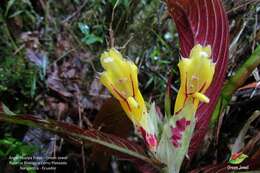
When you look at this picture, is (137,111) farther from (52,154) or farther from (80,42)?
(80,42)

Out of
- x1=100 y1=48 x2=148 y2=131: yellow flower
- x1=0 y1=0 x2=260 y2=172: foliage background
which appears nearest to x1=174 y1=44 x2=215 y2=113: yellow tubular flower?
x1=100 y1=48 x2=148 y2=131: yellow flower

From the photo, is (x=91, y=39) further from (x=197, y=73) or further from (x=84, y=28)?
(x=197, y=73)

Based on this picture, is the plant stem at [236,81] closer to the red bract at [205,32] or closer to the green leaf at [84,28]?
the red bract at [205,32]

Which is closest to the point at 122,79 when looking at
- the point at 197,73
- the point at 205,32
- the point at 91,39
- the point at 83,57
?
the point at 197,73

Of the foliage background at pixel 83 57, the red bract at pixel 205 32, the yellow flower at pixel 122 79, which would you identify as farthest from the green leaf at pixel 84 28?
the yellow flower at pixel 122 79

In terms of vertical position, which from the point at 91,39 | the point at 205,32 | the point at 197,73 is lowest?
the point at 197,73

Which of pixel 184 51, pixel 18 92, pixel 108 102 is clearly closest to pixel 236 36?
pixel 184 51
